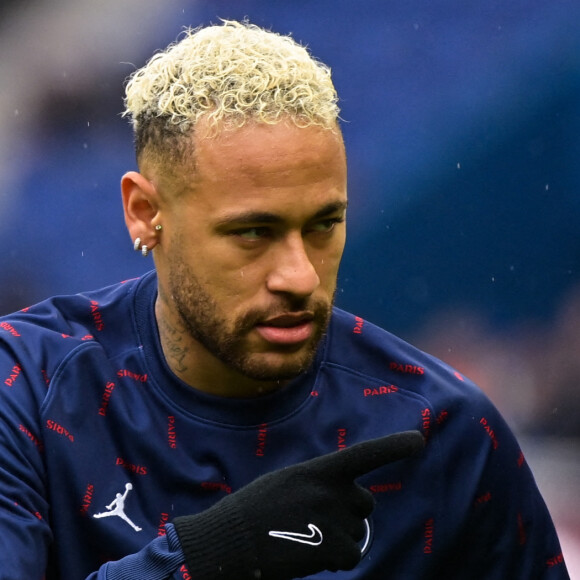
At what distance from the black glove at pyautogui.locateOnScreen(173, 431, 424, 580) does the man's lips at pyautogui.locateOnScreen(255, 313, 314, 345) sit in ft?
0.80

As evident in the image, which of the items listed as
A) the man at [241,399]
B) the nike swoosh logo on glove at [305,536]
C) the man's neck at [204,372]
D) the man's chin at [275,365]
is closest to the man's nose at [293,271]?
the man at [241,399]

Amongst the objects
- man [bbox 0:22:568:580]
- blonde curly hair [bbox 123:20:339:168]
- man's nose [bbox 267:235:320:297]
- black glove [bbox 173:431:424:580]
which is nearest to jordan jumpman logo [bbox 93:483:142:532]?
man [bbox 0:22:568:580]

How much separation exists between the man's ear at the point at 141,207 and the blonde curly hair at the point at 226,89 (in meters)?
0.06

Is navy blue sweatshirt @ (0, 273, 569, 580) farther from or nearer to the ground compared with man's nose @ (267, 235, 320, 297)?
nearer to the ground

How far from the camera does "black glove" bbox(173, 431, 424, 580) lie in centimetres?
174

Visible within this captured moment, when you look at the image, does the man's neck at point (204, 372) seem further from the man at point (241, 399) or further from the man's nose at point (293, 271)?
the man's nose at point (293, 271)

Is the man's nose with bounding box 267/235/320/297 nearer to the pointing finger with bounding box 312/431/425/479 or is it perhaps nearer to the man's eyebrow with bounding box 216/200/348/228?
the man's eyebrow with bounding box 216/200/348/228

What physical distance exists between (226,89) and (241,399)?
55 centimetres

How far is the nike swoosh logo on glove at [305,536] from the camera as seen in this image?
1.75 m

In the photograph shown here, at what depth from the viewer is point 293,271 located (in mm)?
1902

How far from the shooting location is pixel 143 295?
2.26m

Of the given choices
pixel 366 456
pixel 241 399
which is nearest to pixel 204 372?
pixel 241 399

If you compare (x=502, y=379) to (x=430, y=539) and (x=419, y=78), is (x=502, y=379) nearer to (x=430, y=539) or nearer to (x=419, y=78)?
(x=419, y=78)

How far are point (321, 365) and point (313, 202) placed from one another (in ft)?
1.23
